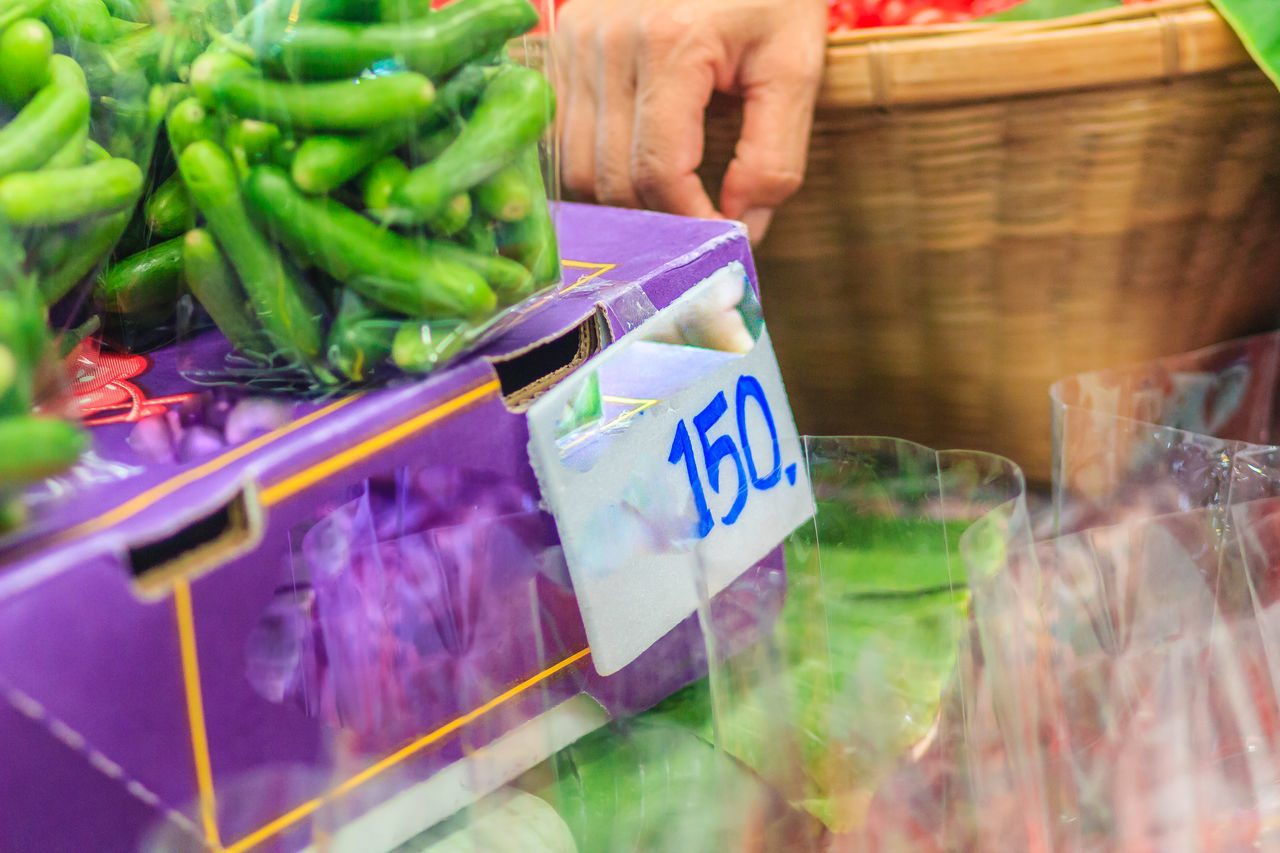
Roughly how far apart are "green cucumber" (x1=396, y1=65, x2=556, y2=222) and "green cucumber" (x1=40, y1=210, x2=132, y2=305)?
13 centimetres

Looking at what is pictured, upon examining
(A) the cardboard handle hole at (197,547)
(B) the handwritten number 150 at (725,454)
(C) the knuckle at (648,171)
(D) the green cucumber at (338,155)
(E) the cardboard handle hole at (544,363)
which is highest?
(D) the green cucumber at (338,155)

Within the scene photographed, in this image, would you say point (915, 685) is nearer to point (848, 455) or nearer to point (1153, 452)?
point (848, 455)

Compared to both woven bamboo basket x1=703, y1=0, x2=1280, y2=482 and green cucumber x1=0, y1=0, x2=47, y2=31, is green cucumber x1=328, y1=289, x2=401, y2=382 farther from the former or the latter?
woven bamboo basket x1=703, y1=0, x2=1280, y2=482

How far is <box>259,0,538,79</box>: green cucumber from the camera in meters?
0.45

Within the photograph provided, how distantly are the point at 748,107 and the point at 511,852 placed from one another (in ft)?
1.57

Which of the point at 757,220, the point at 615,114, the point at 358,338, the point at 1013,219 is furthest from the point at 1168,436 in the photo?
the point at 358,338

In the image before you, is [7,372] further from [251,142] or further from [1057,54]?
[1057,54]

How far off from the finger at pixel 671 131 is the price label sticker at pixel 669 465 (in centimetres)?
14

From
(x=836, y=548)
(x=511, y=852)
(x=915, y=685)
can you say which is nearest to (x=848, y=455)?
(x=836, y=548)

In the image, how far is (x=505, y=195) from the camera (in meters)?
0.48

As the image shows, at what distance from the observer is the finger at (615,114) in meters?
0.72

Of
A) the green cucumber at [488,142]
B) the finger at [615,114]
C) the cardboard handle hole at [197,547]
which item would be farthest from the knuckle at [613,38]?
the cardboard handle hole at [197,547]

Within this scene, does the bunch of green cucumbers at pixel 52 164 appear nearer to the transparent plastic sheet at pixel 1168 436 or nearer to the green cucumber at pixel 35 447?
the green cucumber at pixel 35 447

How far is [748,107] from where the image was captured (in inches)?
28.3
